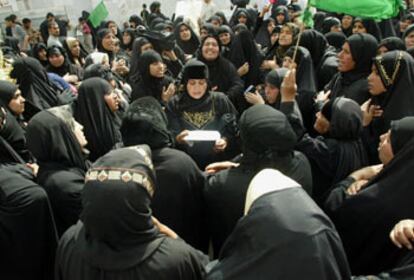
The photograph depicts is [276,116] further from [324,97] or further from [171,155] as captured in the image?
[324,97]

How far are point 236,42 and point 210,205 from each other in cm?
364

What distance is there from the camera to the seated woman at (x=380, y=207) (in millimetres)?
1765

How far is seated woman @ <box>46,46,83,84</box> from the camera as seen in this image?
5355mm

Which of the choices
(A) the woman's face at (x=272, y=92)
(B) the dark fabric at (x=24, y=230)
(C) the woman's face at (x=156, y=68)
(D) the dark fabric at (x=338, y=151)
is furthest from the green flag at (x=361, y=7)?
(B) the dark fabric at (x=24, y=230)

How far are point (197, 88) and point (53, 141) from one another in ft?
5.04

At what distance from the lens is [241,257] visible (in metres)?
1.21

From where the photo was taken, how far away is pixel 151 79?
13.6 ft

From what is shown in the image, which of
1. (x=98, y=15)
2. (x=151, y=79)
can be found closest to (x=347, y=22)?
(x=151, y=79)

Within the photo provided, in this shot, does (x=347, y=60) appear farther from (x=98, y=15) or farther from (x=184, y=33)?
(x=98, y=15)

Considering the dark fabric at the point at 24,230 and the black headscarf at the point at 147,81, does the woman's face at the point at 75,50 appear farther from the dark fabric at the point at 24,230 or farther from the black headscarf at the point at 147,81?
the dark fabric at the point at 24,230

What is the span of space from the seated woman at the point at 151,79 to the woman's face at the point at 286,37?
164cm

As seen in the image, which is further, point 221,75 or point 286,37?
point 286,37

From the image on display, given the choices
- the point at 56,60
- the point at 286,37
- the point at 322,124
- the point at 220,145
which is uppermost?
the point at 56,60

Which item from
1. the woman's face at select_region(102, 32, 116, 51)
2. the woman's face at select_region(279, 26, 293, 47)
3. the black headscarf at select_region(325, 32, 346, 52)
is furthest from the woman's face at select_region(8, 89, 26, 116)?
the black headscarf at select_region(325, 32, 346, 52)
